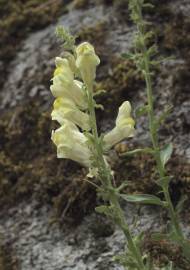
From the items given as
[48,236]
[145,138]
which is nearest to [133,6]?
[145,138]

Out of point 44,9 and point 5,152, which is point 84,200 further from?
point 44,9

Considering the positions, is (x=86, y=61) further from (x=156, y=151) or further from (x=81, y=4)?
(x=81, y=4)

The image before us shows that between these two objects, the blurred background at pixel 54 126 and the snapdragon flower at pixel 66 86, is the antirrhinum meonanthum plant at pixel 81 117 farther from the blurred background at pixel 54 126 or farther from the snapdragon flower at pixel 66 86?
the blurred background at pixel 54 126

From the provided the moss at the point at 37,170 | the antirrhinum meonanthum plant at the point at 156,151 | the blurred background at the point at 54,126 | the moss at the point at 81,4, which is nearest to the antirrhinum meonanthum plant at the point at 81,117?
the antirrhinum meonanthum plant at the point at 156,151

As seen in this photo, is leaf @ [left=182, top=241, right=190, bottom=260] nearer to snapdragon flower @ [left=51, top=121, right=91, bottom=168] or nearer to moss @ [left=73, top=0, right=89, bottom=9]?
snapdragon flower @ [left=51, top=121, right=91, bottom=168]

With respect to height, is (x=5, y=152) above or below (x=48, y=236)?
above

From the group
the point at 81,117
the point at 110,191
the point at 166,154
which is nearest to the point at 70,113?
the point at 81,117

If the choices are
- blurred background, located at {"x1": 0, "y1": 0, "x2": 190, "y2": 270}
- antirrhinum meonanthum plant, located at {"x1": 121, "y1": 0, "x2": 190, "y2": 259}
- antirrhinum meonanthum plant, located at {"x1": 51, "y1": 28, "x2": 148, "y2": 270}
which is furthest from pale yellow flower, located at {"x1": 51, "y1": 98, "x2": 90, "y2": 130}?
blurred background, located at {"x1": 0, "y1": 0, "x2": 190, "y2": 270}
